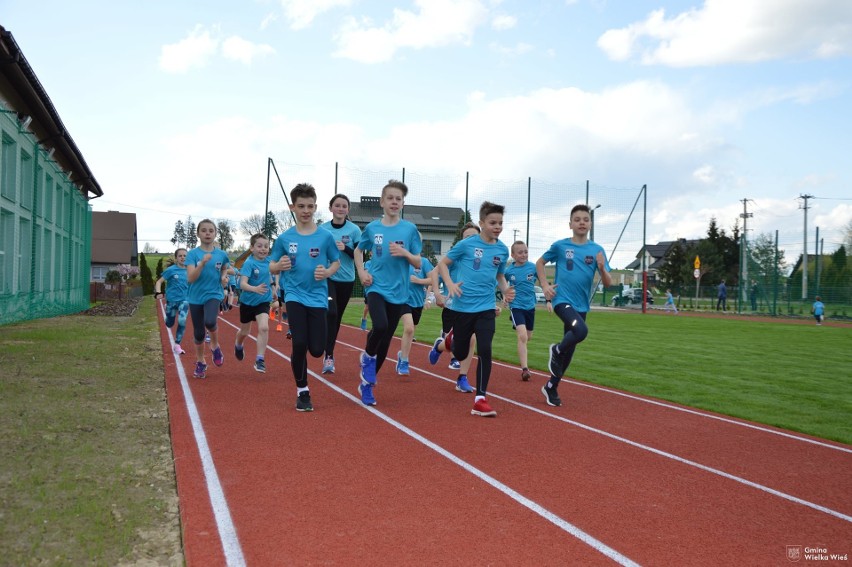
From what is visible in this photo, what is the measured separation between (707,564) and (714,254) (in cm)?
7461

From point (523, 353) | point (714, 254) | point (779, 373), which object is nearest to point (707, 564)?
point (523, 353)

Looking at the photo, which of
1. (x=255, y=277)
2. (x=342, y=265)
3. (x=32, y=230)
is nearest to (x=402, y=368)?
(x=342, y=265)

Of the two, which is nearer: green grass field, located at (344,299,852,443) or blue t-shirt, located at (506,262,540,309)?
green grass field, located at (344,299,852,443)

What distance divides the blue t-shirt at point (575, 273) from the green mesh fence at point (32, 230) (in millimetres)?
15422

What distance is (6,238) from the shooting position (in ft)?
63.0

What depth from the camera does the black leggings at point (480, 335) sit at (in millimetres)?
6754

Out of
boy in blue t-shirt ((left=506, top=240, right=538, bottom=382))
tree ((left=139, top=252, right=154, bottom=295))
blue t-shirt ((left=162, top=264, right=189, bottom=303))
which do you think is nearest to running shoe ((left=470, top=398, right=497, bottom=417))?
boy in blue t-shirt ((left=506, top=240, right=538, bottom=382))

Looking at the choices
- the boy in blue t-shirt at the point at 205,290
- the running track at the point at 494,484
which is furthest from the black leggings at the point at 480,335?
the boy in blue t-shirt at the point at 205,290

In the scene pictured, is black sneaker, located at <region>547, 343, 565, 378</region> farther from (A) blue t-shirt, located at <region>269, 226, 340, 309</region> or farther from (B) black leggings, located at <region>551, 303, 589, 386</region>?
(A) blue t-shirt, located at <region>269, 226, 340, 309</region>

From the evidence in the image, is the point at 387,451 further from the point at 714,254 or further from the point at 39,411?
the point at 714,254

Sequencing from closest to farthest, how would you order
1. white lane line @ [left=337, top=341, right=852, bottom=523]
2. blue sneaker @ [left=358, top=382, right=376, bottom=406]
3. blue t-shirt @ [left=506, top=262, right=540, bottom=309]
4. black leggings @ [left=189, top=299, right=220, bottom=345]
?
white lane line @ [left=337, top=341, right=852, bottom=523], blue sneaker @ [left=358, top=382, right=376, bottom=406], black leggings @ [left=189, top=299, right=220, bottom=345], blue t-shirt @ [left=506, top=262, right=540, bottom=309]

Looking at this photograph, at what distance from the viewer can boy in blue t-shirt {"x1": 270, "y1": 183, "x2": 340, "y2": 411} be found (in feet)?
22.1

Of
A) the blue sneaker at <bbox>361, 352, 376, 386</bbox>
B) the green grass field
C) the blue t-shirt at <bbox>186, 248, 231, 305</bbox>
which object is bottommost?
the green grass field

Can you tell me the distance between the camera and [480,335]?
6.87 m
